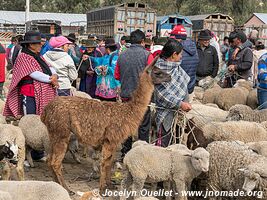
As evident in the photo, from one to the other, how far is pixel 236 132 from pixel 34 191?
3688mm

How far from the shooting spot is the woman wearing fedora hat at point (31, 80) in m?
7.17

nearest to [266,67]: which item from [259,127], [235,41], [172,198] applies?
[259,127]

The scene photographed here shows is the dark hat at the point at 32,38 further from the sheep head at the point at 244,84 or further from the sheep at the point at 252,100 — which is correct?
the sheep head at the point at 244,84

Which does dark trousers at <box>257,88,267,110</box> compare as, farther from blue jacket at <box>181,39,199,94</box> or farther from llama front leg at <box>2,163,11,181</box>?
llama front leg at <box>2,163,11,181</box>

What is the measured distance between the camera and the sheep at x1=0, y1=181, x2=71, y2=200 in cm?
471

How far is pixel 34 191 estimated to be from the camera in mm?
4773

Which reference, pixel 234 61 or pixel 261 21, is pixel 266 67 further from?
pixel 261 21

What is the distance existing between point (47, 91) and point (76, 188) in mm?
1621

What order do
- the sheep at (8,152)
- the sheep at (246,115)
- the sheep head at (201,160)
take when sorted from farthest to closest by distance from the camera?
the sheep at (246,115), the sheep at (8,152), the sheep head at (201,160)

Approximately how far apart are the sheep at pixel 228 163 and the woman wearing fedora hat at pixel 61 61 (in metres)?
3.04

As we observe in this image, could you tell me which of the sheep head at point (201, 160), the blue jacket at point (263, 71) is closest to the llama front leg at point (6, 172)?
the sheep head at point (201, 160)

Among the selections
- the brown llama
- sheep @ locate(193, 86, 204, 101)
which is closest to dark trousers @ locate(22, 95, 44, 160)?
the brown llama

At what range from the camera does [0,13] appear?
5556 cm

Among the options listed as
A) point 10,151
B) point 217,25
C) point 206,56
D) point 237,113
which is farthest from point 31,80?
point 217,25
